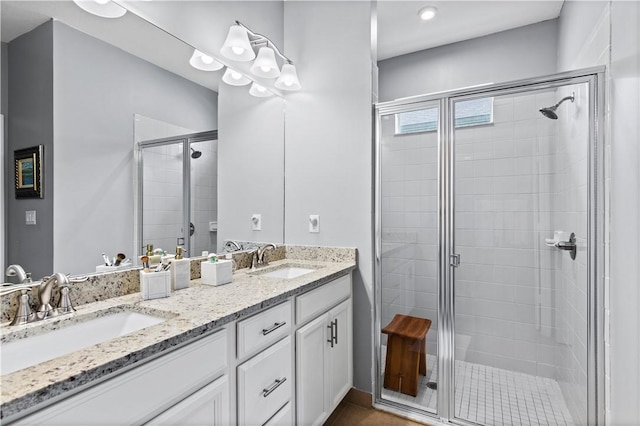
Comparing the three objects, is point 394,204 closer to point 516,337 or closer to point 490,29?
point 516,337

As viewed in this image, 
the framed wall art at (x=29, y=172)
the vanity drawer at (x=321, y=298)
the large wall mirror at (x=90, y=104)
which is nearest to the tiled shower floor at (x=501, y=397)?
the vanity drawer at (x=321, y=298)

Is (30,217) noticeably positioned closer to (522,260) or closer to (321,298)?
(321,298)

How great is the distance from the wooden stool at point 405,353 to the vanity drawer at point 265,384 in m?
0.83

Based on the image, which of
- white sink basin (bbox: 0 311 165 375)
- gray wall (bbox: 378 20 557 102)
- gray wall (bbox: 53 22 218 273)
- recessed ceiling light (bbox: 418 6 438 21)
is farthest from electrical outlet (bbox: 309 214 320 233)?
recessed ceiling light (bbox: 418 6 438 21)

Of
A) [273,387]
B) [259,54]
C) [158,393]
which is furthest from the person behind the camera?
[259,54]

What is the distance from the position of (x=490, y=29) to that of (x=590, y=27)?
45.4 inches

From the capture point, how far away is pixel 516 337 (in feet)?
A: 6.06

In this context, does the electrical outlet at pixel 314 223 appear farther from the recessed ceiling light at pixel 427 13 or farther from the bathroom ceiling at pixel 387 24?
the recessed ceiling light at pixel 427 13

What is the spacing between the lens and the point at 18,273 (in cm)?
112

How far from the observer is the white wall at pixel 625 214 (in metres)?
1.25

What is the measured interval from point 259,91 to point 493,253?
178 cm

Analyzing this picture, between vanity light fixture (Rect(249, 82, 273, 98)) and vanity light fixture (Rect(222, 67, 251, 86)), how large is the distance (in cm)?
7

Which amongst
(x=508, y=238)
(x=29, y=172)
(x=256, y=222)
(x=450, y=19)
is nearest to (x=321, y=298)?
(x=256, y=222)

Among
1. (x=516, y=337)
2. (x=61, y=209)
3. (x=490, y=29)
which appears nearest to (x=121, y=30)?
(x=61, y=209)
